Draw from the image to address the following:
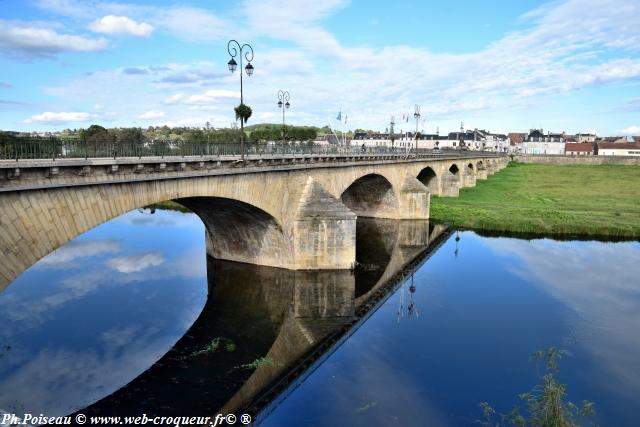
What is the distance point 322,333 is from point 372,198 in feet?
94.5

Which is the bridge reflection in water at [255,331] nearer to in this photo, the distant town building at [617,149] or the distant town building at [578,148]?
the distant town building at [617,149]

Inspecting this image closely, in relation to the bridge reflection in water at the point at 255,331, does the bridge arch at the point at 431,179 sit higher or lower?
higher

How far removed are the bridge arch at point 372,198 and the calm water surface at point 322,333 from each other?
48.3ft

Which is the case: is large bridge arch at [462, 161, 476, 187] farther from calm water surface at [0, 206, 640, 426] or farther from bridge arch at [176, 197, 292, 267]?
bridge arch at [176, 197, 292, 267]

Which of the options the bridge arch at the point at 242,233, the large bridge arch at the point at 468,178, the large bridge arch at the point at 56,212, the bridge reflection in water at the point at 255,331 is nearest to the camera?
the large bridge arch at the point at 56,212

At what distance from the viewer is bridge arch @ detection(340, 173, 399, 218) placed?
45.3m

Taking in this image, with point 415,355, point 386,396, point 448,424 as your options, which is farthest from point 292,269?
point 448,424

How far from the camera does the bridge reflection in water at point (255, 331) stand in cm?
1391

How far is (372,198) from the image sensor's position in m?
46.7

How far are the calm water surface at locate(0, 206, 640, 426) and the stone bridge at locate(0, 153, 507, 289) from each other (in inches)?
72.9

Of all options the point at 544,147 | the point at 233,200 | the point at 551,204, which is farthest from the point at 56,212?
the point at 544,147

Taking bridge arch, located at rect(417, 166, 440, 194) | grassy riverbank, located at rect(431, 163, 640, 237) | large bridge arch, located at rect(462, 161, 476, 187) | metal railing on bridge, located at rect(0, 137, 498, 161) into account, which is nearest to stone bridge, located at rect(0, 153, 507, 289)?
metal railing on bridge, located at rect(0, 137, 498, 161)

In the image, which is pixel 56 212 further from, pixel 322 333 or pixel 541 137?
pixel 541 137

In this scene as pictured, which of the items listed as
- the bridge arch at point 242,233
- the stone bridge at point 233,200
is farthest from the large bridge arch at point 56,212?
the bridge arch at point 242,233
